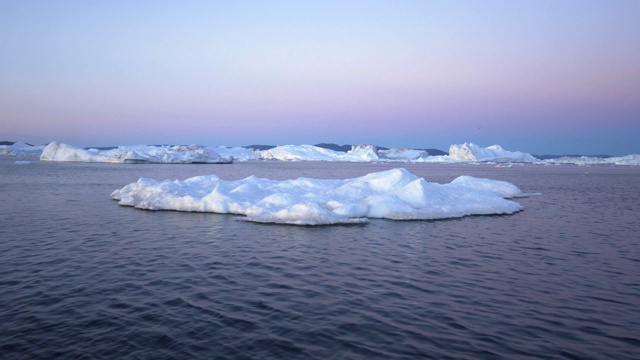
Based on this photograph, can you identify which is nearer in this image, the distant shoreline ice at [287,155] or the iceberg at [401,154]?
the distant shoreline ice at [287,155]

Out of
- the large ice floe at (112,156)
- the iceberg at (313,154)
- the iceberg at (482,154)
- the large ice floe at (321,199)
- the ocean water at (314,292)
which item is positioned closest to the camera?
the ocean water at (314,292)

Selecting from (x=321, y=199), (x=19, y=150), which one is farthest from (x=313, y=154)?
(x=321, y=199)

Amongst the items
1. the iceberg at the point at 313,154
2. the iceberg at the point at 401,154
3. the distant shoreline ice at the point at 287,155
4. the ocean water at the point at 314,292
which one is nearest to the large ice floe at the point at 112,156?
the distant shoreline ice at the point at 287,155

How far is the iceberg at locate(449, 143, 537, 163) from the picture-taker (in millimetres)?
144375

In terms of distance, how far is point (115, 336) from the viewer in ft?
23.2

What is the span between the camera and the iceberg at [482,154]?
144m

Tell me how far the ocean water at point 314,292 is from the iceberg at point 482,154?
132341mm

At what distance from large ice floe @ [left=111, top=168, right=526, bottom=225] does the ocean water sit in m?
1.57

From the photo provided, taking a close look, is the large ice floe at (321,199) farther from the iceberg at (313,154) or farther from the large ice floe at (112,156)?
the iceberg at (313,154)

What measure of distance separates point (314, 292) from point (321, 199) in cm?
1279

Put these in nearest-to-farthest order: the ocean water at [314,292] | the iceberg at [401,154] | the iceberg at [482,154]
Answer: the ocean water at [314,292] → the iceberg at [482,154] → the iceberg at [401,154]

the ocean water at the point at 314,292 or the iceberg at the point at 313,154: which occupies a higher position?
the iceberg at the point at 313,154

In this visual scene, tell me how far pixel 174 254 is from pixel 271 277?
4.18 m

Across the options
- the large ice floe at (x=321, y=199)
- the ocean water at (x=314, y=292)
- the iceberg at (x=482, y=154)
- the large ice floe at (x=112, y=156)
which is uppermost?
the iceberg at (x=482, y=154)
